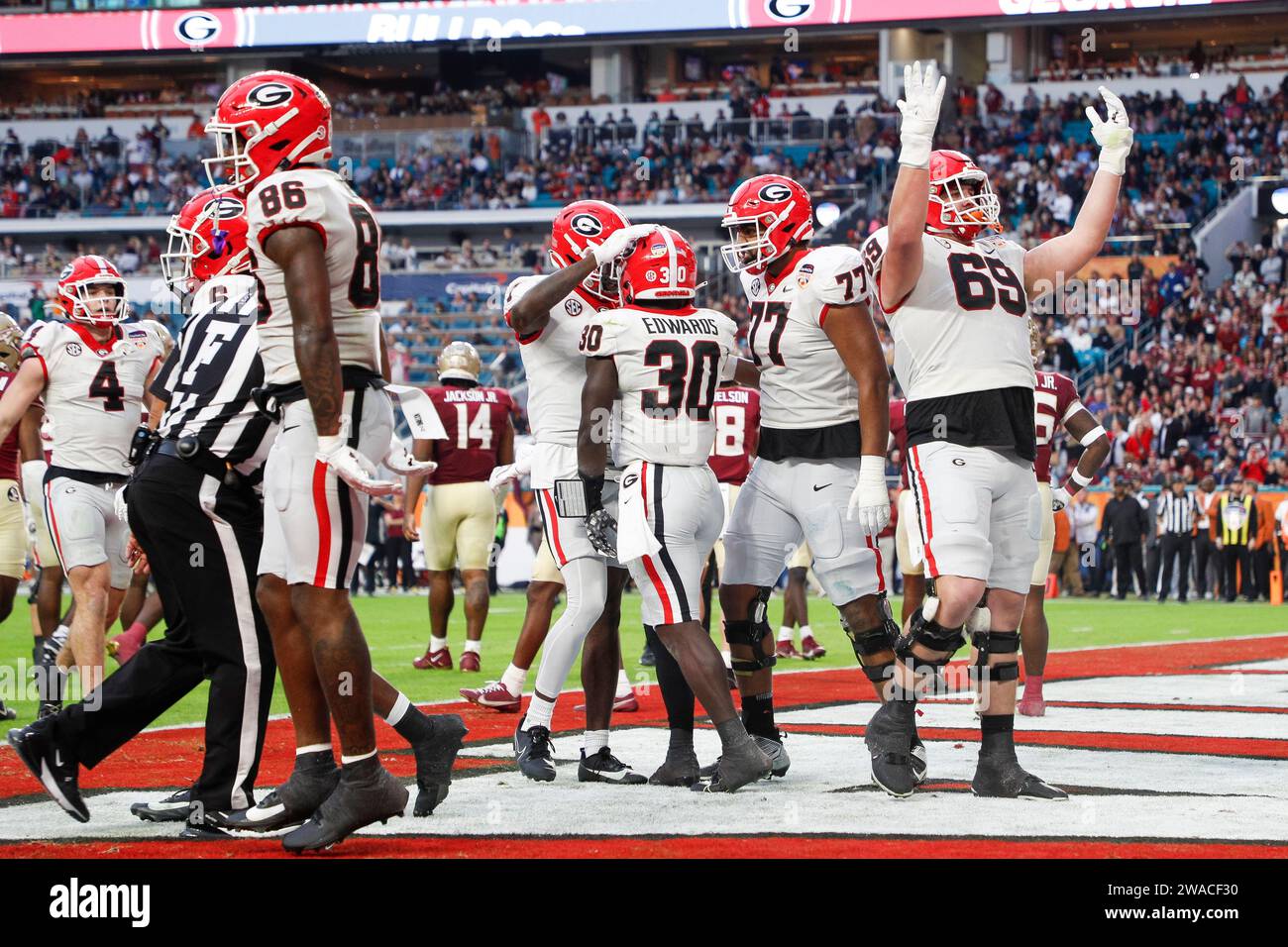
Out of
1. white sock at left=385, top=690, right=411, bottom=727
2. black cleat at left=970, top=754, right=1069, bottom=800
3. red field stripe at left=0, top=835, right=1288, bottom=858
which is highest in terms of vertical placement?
white sock at left=385, top=690, right=411, bottom=727

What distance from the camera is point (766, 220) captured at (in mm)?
6469

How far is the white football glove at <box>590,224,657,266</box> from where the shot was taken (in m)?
6.09

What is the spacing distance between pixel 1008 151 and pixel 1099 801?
30174mm

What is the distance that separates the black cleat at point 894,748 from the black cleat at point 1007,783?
0.77 feet

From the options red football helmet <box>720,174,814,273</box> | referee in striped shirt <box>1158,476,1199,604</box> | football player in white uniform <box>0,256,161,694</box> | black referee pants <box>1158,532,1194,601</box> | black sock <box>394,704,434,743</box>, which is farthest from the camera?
referee in striped shirt <box>1158,476,1199,604</box>

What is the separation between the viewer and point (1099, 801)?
5.48m

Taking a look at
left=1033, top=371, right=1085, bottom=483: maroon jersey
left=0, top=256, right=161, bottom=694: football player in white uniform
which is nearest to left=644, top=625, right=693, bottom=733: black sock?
left=1033, top=371, right=1085, bottom=483: maroon jersey

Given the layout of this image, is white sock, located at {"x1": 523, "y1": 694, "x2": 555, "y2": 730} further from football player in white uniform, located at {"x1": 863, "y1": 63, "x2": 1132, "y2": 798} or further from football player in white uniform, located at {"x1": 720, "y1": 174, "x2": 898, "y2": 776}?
football player in white uniform, located at {"x1": 863, "y1": 63, "x2": 1132, "y2": 798}

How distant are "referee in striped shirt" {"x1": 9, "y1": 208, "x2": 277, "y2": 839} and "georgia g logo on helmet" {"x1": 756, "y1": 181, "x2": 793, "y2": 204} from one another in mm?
2094

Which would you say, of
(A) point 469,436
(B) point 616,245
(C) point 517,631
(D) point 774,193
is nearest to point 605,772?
(B) point 616,245

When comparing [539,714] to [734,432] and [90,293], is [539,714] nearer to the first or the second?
[90,293]

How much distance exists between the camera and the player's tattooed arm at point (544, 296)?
625 cm

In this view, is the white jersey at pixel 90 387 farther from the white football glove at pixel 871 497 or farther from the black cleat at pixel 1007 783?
the black cleat at pixel 1007 783
